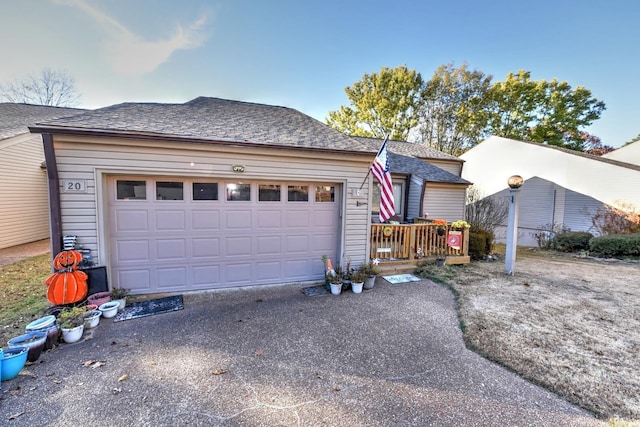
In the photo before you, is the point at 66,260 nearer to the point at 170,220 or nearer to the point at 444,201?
the point at 170,220

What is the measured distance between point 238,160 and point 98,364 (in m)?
3.79

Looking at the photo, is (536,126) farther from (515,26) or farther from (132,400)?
(132,400)

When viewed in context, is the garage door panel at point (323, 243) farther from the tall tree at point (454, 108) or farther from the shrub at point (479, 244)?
the tall tree at point (454, 108)

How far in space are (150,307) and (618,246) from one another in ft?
46.4

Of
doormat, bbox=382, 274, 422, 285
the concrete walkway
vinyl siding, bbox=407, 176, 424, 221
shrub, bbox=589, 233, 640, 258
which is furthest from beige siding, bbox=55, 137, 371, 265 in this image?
shrub, bbox=589, 233, 640, 258

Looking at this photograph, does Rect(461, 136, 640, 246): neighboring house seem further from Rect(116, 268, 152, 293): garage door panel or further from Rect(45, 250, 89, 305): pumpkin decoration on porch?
Rect(45, 250, 89, 305): pumpkin decoration on porch

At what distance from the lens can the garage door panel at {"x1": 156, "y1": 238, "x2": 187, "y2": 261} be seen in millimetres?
5141

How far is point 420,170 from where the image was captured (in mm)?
11133

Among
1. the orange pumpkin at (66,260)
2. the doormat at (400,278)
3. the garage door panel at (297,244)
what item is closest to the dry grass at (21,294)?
the orange pumpkin at (66,260)

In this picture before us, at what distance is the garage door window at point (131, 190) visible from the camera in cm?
491

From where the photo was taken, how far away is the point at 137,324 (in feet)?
13.5

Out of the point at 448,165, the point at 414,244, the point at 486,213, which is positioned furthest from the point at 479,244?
the point at 448,165

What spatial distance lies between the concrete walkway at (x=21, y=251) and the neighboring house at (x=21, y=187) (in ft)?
1.03

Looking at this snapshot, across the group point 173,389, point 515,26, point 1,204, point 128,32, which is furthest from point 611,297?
point 1,204
